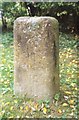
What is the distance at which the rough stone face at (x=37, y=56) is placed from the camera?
121 inches

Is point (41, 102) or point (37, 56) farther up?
point (37, 56)

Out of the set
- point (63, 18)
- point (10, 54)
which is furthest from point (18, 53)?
point (63, 18)

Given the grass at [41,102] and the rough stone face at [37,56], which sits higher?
the rough stone face at [37,56]

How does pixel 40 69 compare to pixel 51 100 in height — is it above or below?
above

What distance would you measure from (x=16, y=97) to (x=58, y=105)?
567mm

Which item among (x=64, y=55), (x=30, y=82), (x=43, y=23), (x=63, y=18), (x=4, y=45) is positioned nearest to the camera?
(x=43, y=23)

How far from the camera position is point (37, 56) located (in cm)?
313

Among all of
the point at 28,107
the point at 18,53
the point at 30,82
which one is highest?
the point at 18,53

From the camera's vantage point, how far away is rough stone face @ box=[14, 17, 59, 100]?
10.1 feet

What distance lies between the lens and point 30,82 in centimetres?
326

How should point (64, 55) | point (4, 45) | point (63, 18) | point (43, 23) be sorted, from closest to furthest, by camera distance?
1. point (43, 23)
2. point (64, 55)
3. point (4, 45)
4. point (63, 18)

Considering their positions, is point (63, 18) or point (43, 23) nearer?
point (43, 23)

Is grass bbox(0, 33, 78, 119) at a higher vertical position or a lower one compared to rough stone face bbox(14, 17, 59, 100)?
lower

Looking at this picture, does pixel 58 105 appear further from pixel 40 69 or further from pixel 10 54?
pixel 10 54
